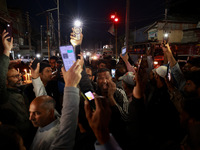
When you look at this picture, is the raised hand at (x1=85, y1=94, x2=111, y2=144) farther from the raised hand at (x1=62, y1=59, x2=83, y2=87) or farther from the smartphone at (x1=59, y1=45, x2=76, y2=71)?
the smartphone at (x1=59, y1=45, x2=76, y2=71)

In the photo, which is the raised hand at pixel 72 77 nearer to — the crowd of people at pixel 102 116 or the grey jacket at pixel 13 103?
the crowd of people at pixel 102 116

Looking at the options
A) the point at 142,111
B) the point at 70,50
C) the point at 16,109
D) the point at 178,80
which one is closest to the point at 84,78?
the point at 70,50

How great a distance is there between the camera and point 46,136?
5.78 feet

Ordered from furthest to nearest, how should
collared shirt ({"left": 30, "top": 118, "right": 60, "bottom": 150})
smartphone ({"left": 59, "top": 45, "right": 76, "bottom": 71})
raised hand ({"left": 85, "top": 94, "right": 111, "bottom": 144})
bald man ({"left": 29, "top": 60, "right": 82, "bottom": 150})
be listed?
smartphone ({"left": 59, "top": 45, "right": 76, "bottom": 71}) → collared shirt ({"left": 30, "top": 118, "right": 60, "bottom": 150}) → bald man ({"left": 29, "top": 60, "right": 82, "bottom": 150}) → raised hand ({"left": 85, "top": 94, "right": 111, "bottom": 144})

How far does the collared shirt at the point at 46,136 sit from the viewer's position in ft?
5.55

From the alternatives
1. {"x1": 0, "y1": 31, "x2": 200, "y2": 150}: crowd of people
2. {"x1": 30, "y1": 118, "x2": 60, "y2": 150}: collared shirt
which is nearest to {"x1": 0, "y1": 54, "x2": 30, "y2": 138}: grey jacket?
{"x1": 0, "y1": 31, "x2": 200, "y2": 150}: crowd of people

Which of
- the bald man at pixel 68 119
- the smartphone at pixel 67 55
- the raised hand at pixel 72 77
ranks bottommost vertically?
the bald man at pixel 68 119

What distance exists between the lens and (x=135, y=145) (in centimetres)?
177

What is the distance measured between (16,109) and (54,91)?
1571 mm

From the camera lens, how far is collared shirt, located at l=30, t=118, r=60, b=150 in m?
1.69

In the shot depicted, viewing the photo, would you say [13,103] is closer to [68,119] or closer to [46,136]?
[46,136]

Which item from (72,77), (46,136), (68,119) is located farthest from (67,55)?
(46,136)

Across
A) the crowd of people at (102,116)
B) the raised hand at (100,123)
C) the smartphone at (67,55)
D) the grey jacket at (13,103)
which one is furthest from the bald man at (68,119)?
the grey jacket at (13,103)

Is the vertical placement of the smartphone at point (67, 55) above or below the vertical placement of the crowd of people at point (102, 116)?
above
